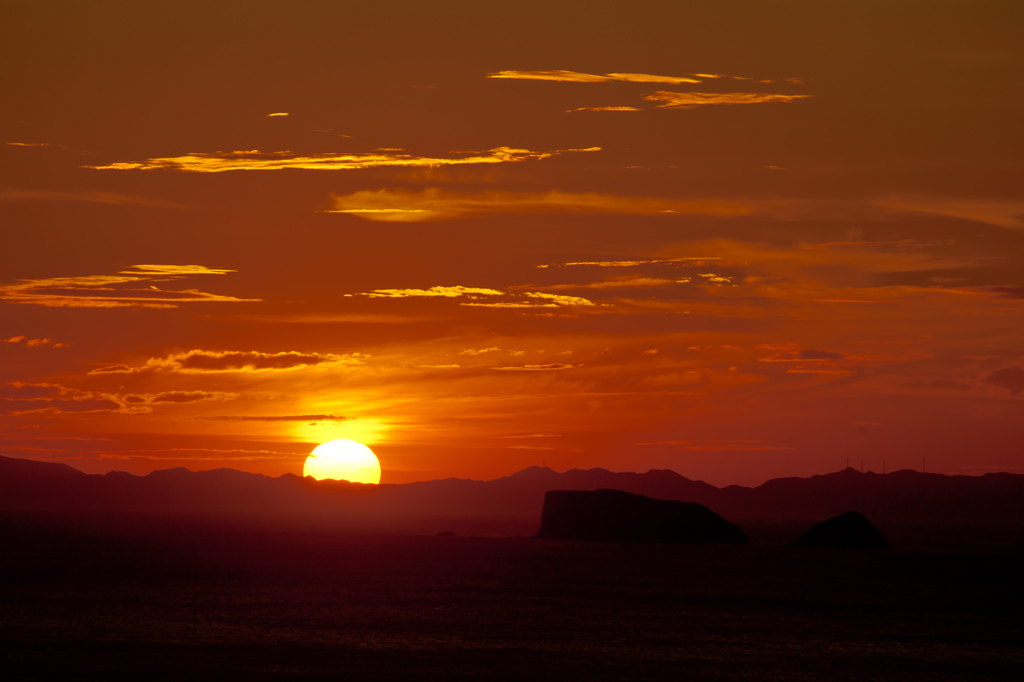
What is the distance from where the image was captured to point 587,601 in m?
65.7

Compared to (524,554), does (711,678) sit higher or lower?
lower

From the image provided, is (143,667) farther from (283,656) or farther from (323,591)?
(323,591)

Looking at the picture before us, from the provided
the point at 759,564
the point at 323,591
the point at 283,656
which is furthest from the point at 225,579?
the point at 759,564

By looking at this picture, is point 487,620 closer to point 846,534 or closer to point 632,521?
point 632,521

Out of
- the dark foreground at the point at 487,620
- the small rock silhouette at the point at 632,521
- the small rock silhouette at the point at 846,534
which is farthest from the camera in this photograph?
the small rock silhouette at the point at 632,521

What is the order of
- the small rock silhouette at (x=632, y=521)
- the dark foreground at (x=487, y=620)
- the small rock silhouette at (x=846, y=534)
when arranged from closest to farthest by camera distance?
the dark foreground at (x=487, y=620)
the small rock silhouette at (x=846, y=534)
the small rock silhouette at (x=632, y=521)

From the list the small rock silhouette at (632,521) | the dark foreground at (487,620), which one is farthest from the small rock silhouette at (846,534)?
the dark foreground at (487,620)

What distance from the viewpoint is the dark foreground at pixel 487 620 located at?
37938 mm

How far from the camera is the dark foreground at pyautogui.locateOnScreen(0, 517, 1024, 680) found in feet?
124

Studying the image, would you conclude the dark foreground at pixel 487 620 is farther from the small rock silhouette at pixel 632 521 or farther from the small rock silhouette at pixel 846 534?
the small rock silhouette at pixel 632 521

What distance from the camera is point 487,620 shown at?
5297cm

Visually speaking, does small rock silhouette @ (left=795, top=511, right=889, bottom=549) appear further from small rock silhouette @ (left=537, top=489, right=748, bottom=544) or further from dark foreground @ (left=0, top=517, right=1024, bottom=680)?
dark foreground @ (left=0, top=517, right=1024, bottom=680)

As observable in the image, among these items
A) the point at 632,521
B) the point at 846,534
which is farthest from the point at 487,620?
the point at 846,534

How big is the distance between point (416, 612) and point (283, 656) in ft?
56.8
